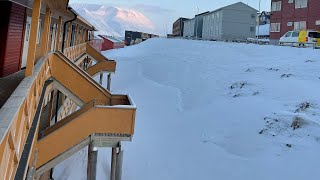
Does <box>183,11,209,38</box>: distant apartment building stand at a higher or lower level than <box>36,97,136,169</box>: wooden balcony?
higher

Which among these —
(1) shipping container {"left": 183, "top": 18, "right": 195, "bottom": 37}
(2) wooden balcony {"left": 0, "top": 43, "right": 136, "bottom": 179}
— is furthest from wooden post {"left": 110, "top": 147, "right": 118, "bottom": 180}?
(1) shipping container {"left": 183, "top": 18, "right": 195, "bottom": 37}

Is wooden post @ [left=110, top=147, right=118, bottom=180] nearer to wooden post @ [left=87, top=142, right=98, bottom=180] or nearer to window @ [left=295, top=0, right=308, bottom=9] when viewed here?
wooden post @ [left=87, top=142, right=98, bottom=180]

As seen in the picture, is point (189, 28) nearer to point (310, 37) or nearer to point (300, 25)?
point (300, 25)

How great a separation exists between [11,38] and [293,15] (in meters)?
39.7

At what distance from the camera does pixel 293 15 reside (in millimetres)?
42781

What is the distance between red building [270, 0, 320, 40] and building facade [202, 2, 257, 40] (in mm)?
6173

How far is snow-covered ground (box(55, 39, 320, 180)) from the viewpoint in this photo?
1203 centimetres

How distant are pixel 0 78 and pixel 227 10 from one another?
1869 inches

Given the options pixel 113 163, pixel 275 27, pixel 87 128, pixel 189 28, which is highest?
pixel 189 28

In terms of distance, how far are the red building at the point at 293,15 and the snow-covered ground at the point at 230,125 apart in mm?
14332

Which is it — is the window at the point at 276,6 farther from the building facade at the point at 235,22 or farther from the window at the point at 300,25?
the building facade at the point at 235,22

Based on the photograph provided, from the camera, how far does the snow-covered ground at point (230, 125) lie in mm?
12031

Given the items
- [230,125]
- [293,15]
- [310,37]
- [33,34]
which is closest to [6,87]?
[33,34]

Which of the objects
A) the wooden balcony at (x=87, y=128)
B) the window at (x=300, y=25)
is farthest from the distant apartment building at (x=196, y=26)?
the wooden balcony at (x=87, y=128)
